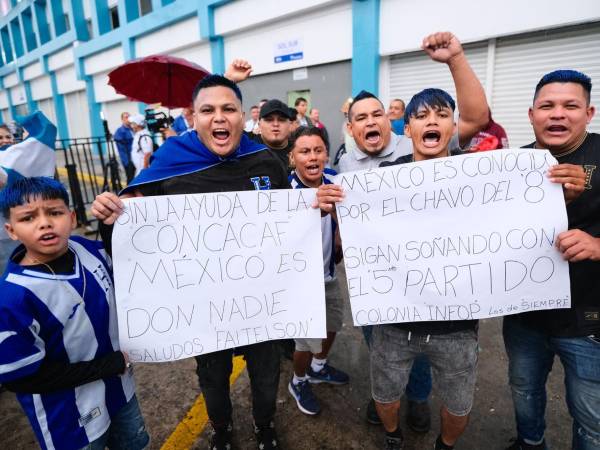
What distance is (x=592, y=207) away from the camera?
5.45 ft

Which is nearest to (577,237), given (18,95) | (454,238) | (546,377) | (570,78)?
(454,238)

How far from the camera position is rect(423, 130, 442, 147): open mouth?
183 cm

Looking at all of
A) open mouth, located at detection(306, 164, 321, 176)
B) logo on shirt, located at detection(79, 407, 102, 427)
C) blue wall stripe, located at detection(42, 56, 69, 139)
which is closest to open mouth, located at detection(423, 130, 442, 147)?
open mouth, located at detection(306, 164, 321, 176)

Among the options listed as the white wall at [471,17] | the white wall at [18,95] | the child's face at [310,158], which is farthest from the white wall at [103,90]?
the child's face at [310,158]

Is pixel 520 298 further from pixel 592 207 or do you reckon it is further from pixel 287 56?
pixel 287 56

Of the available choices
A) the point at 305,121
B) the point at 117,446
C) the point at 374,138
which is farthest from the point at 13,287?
the point at 305,121

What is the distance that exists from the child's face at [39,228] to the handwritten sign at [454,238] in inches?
49.1

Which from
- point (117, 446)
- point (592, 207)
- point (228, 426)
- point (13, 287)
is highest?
point (592, 207)

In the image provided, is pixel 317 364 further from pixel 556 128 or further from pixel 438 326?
pixel 556 128

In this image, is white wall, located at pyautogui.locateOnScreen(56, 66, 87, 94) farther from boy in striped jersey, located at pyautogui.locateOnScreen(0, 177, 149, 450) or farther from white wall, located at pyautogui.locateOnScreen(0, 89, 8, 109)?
boy in striped jersey, located at pyautogui.locateOnScreen(0, 177, 149, 450)

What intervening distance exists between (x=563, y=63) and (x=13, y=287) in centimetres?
805

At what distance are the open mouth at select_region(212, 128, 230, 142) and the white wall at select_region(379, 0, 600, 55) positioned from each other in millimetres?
6765

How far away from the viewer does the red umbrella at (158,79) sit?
4.68 meters

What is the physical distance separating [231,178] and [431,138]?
1.06 meters
